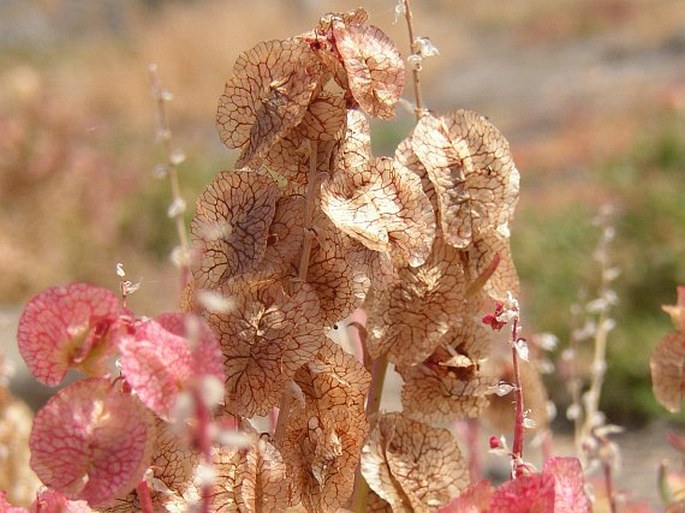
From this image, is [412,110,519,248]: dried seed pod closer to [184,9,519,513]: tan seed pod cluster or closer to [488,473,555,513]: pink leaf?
[184,9,519,513]: tan seed pod cluster

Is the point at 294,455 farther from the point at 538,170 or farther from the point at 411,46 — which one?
the point at 538,170

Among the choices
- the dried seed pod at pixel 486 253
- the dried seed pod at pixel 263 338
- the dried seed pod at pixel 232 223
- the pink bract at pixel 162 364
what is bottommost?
the pink bract at pixel 162 364

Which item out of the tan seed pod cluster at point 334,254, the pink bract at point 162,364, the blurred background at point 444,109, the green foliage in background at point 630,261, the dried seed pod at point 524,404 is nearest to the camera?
the pink bract at point 162,364

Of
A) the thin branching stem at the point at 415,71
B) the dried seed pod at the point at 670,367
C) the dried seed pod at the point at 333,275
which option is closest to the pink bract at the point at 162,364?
the dried seed pod at the point at 333,275

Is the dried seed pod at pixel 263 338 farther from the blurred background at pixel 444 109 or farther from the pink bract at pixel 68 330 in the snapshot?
the blurred background at pixel 444 109

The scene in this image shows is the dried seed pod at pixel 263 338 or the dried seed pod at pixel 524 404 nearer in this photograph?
the dried seed pod at pixel 263 338

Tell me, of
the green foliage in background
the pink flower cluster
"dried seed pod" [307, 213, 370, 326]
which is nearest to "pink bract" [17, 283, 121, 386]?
the pink flower cluster

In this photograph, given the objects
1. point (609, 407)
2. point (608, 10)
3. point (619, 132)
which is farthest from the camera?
point (608, 10)

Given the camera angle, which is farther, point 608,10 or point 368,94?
point 608,10

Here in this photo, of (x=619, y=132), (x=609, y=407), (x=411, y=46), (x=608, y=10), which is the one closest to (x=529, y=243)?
(x=609, y=407)
